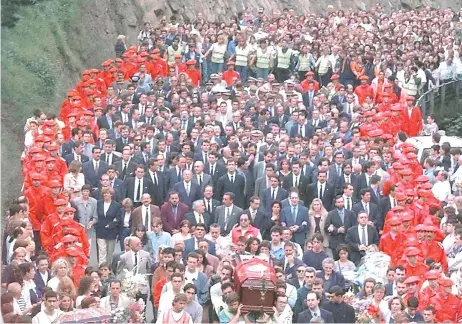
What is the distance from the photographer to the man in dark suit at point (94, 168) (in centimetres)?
2414

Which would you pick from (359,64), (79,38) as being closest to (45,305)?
(359,64)

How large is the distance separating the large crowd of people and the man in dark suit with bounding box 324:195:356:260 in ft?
0.11

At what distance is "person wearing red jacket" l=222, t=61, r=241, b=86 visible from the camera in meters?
34.3

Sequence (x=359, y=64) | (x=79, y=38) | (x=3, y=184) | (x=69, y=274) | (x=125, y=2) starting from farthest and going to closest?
(x=125, y=2), (x=79, y=38), (x=359, y=64), (x=3, y=184), (x=69, y=274)

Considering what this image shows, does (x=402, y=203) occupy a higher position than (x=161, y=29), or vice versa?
(x=161, y=29)

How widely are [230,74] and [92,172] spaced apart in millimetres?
10931

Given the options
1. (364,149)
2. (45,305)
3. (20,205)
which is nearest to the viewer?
(45,305)

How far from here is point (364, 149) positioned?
25500 millimetres

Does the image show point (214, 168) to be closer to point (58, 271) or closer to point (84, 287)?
point (58, 271)

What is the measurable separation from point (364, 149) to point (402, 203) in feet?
9.47

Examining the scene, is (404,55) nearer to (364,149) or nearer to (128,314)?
(364,149)

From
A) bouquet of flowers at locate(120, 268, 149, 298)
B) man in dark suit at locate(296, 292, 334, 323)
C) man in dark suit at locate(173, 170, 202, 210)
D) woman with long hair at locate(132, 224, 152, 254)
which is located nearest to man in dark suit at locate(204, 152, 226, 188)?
man in dark suit at locate(173, 170, 202, 210)

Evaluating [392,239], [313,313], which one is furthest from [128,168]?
[313,313]

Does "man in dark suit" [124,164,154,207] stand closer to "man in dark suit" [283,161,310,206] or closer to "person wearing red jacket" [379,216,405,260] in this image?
"man in dark suit" [283,161,310,206]
